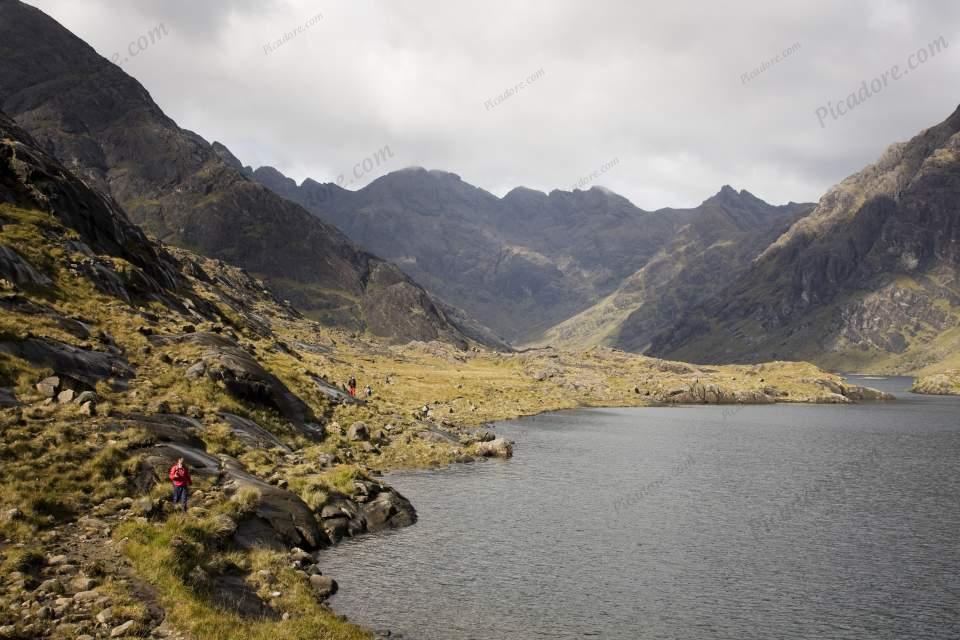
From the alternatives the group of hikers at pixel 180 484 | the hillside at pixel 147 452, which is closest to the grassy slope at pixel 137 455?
the hillside at pixel 147 452

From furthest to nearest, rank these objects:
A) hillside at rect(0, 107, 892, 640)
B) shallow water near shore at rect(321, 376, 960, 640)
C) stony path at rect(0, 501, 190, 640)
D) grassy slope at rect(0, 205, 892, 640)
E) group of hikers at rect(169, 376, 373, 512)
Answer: group of hikers at rect(169, 376, 373, 512) → shallow water near shore at rect(321, 376, 960, 640) → grassy slope at rect(0, 205, 892, 640) → hillside at rect(0, 107, 892, 640) → stony path at rect(0, 501, 190, 640)

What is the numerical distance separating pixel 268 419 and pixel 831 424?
128 m

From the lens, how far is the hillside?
2477 cm

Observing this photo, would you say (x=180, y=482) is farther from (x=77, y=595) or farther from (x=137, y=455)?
(x=77, y=595)

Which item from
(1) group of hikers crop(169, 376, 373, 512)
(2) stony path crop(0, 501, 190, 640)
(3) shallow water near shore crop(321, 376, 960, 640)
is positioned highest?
(1) group of hikers crop(169, 376, 373, 512)

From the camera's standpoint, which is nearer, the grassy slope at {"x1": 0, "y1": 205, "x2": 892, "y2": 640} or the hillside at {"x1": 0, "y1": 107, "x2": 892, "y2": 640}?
the hillside at {"x1": 0, "y1": 107, "x2": 892, "y2": 640}

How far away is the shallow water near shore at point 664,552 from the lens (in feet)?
105

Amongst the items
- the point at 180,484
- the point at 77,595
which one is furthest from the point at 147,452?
the point at 77,595

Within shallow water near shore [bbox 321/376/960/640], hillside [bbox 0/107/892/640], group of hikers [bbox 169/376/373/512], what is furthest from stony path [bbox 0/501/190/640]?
shallow water near shore [bbox 321/376/960/640]

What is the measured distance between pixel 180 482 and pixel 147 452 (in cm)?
534

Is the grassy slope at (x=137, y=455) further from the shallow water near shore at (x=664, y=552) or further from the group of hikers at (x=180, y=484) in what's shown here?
the shallow water near shore at (x=664, y=552)

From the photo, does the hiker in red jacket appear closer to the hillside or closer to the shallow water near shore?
the hillside

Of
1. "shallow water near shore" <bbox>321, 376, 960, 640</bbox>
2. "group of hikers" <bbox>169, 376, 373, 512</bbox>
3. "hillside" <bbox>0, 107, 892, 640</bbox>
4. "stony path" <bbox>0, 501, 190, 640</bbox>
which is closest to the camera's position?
"stony path" <bbox>0, 501, 190, 640</bbox>

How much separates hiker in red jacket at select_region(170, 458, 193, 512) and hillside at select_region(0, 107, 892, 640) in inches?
29.3
